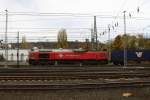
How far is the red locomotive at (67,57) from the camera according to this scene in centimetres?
5201

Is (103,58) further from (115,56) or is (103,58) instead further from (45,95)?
(45,95)

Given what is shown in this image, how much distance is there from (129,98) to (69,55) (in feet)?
126

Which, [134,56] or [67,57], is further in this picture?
[134,56]

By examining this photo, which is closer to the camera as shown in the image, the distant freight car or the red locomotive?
the red locomotive

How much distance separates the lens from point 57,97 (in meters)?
15.2

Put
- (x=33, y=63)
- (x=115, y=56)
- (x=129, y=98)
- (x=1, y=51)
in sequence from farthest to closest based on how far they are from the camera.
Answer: (x=1, y=51) < (x=115, y=56) < (x=33, y=63) < (x=129, y=98)

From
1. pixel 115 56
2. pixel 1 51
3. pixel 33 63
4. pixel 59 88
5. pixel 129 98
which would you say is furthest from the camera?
pixel 1 51

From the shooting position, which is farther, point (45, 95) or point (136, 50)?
point (136, 50)

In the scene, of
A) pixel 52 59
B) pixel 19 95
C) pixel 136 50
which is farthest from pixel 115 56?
pixel 19 95

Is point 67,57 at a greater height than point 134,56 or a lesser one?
lesser

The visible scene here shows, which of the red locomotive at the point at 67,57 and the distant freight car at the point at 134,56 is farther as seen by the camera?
the distant freight car at the point at 134,56

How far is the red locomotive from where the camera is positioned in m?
52.0

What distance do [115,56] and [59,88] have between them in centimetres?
4152

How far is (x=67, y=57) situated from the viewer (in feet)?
175
